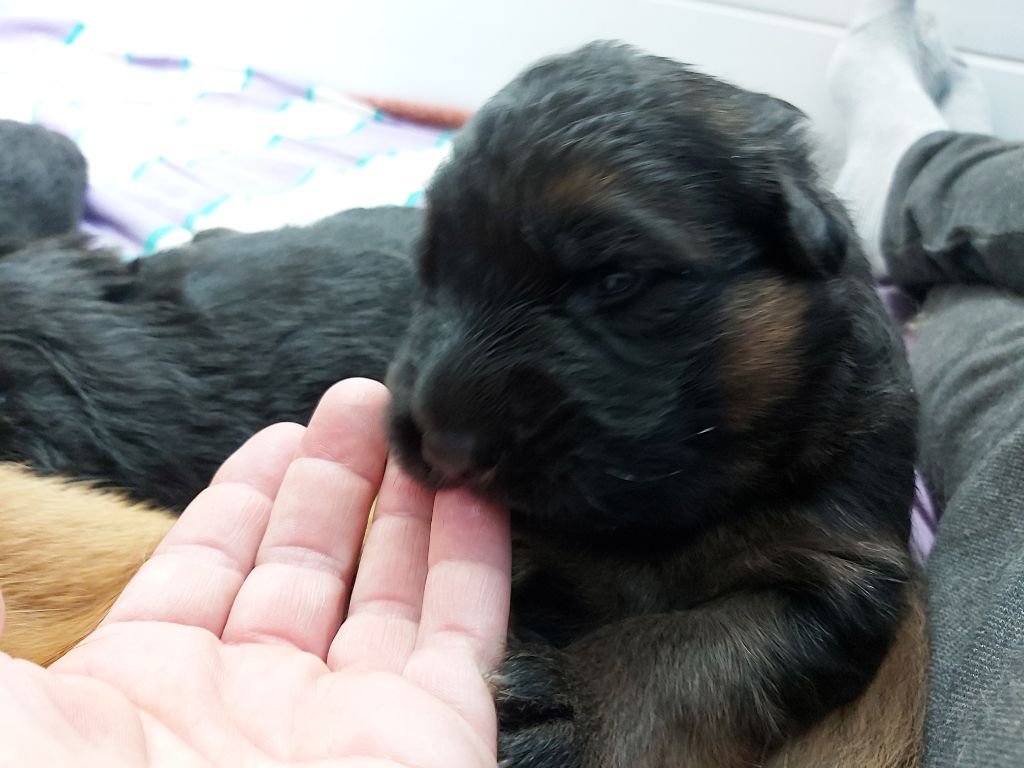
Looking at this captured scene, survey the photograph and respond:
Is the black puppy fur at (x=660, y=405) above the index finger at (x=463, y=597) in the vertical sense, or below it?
above

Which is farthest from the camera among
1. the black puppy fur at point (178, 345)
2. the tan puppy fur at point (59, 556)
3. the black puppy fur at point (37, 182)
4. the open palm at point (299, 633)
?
the black puppy fur at point (37, 182)

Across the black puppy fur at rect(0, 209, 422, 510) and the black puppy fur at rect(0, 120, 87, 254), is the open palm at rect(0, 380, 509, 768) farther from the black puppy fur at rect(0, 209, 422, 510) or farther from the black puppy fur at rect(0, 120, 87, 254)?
the black puppy fur at rect(0, 120, 87, 254)

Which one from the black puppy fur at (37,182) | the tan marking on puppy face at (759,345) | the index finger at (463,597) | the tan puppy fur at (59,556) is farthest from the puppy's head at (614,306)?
the black puppy fur at (37,182)

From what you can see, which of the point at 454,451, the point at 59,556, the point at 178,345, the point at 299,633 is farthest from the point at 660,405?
the point at 178,345

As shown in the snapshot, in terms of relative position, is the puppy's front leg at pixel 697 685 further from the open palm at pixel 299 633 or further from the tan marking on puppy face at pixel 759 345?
the tan marking on puppy face at pixel 759 345

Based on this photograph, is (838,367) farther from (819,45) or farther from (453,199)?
(819,45)

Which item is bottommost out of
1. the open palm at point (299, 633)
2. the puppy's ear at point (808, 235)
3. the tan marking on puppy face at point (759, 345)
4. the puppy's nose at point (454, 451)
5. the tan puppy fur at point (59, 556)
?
the tan puppy fur at point (59, 556)

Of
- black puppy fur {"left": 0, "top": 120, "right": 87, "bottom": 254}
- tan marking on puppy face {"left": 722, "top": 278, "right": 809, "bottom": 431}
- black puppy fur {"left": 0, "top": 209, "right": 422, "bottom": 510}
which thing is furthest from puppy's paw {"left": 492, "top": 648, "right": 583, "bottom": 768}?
black puppy fur {"left": 0, "top": 120, "right": 87, "bottom": 254}

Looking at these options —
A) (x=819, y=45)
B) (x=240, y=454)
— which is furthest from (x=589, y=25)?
(x=240, y=454)
